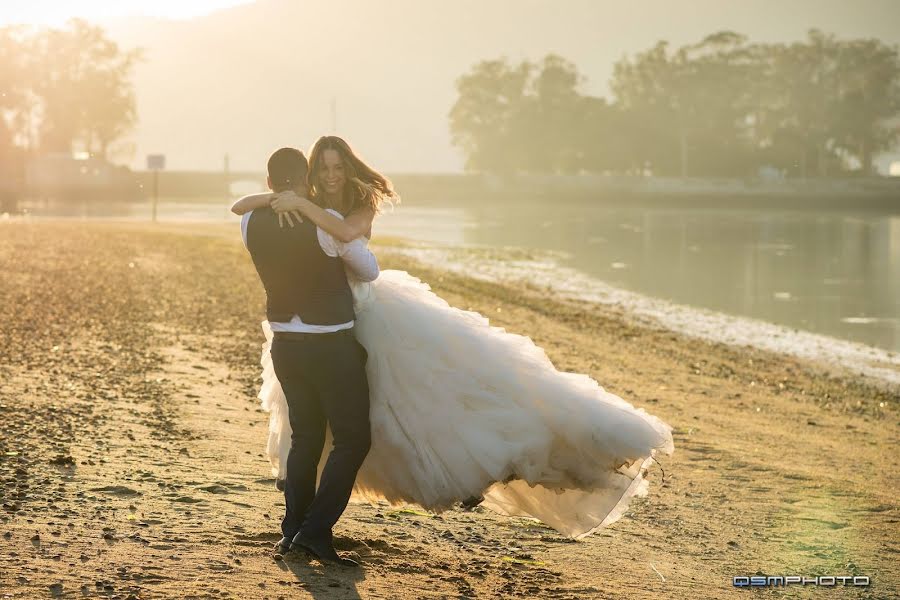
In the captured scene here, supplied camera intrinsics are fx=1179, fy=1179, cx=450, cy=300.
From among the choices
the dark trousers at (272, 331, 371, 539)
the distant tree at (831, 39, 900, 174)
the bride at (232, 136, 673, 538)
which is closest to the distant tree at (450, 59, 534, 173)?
the distant tree at (831, 39, 900, 174)

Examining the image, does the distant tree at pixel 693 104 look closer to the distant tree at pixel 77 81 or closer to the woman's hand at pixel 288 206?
the distant tree at pixel 77 81

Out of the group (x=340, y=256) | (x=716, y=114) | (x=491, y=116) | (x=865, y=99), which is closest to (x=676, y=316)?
(x=340, y=256)

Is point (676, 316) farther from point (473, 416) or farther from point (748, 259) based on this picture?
point (748, 259)

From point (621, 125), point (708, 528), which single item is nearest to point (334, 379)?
point (708, 528)

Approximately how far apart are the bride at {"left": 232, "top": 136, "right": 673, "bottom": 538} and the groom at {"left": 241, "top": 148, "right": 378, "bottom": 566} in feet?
0.59

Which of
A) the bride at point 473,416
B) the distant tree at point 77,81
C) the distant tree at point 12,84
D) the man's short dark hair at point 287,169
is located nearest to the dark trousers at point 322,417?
the bride at point 473,416

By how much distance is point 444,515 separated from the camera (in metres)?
7.57

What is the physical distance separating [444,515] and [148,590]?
277cm

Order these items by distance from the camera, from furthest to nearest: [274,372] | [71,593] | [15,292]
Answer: [15,292], [274,372], [71,593]

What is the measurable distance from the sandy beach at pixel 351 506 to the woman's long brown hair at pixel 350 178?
1.77m

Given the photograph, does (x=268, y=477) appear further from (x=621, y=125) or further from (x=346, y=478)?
(x=621, y=125)

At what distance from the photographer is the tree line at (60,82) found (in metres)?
108

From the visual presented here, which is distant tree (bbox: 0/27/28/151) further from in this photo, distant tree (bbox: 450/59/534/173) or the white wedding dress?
the white wedding dress

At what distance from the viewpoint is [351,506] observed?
7.55m
